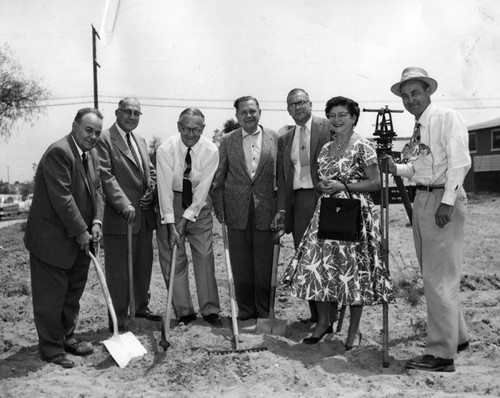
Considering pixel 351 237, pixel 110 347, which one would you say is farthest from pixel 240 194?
pixel 110 347

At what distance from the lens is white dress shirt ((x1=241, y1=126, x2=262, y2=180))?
569 cm

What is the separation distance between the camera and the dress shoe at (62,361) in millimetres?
4528

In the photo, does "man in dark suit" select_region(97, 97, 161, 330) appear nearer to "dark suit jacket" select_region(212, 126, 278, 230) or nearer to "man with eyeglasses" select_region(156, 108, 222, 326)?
"man with eyeglasses" select_region(156, 108, 222, 326)

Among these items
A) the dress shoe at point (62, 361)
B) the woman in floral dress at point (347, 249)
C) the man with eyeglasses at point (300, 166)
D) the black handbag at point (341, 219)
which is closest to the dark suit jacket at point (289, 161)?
the man with eyeglasses at point (300, 166)

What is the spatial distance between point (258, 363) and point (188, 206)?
1.89 m

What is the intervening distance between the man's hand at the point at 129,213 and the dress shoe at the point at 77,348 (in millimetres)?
1211

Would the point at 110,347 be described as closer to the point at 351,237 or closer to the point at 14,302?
the point at 351,237

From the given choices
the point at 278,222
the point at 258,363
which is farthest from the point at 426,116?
the point at 258,363

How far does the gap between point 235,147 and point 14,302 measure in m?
3.48

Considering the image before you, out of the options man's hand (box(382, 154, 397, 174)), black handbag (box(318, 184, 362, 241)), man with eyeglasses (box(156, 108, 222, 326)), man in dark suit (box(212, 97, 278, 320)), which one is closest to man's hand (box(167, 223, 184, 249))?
man with eyeglasses (box(156, 108, 222, 326))

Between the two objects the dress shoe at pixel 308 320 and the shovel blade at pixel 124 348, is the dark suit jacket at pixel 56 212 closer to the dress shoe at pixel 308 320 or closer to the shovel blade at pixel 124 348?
the shovel blade at pixel 124 348

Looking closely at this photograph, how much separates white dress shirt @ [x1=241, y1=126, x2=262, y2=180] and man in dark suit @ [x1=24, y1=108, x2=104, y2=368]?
1559 mm

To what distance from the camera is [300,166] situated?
551cm

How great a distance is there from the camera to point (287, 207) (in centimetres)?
557
